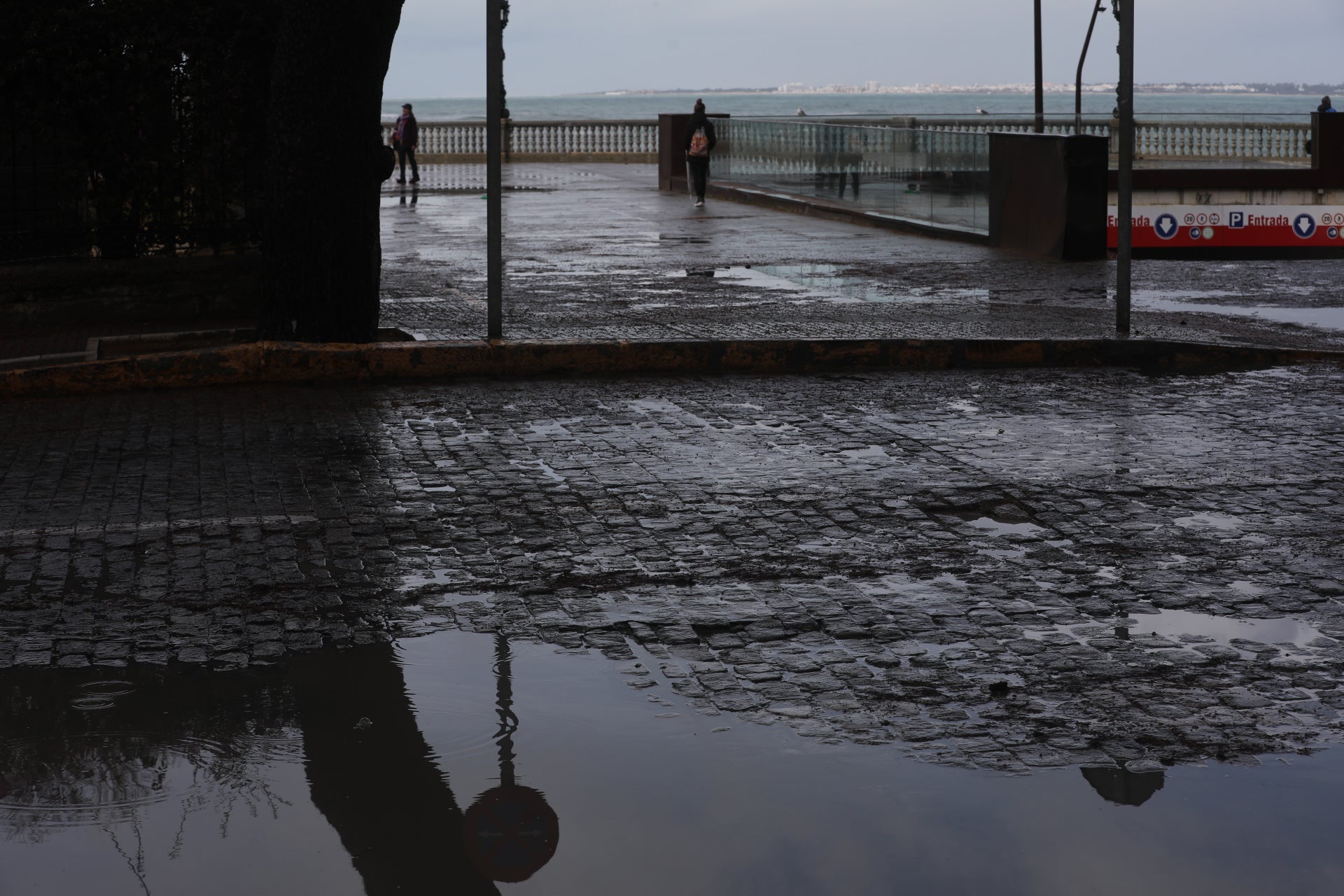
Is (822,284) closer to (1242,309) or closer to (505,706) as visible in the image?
(1242,309)

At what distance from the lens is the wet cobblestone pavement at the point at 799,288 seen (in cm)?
1243

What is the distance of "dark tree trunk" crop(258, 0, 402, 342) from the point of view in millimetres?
10625

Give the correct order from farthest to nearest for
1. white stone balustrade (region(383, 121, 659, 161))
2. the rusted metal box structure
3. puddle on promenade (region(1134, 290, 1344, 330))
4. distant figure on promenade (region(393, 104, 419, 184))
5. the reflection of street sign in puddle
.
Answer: white stone balustrade (region(383, 121, 659, 161))
distant figure on promenade (region(393, 104, 419, 184))
the rusted metal box structure
the reflection of street sign in puddle
puddle on promenade (region(1134, 290, 1344, 330))

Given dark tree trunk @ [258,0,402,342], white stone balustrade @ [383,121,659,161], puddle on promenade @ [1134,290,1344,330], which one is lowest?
puddle on promenade @ [1134,290,1344,330]

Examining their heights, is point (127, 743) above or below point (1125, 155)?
below

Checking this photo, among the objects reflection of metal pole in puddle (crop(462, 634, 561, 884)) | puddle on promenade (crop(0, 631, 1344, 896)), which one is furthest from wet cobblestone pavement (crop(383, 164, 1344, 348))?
reflection of metal pole in puddle (crop(462, 634, 561, 884))

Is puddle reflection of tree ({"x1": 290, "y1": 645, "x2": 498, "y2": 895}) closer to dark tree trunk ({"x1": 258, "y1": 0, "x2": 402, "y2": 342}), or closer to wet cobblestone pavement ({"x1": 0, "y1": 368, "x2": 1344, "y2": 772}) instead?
wet cobblestone pavement ({"x1": 0, "y1": 368, "x2": 1344, "y2": 772})

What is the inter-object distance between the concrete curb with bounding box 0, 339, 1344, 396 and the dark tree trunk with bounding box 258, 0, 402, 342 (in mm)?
492

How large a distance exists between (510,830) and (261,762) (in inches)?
31.2

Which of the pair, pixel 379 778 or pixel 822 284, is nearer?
pixel 379 778

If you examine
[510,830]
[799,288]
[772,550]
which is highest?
[799,288]

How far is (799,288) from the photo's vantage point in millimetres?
15547

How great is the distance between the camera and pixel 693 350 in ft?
35.7

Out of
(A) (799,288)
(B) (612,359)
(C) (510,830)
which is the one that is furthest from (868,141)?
(C) (510,830)
